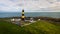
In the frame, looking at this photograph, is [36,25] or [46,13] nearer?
[36,25]

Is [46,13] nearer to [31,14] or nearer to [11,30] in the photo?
[31,14]

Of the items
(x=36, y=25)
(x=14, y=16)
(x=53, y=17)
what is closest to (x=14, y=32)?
(x=36, y=25)

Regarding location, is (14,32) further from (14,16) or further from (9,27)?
(14,16)

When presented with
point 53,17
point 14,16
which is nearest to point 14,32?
point 14,16

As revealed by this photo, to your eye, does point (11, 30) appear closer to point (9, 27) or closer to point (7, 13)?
point (9, 27)

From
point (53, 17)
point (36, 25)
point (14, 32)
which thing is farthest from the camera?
point (53, 17)

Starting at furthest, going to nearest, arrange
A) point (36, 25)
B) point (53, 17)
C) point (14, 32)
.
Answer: point (53, 17) < point (36, 25) < point (14, 32)

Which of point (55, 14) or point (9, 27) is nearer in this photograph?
point (9, 27)
